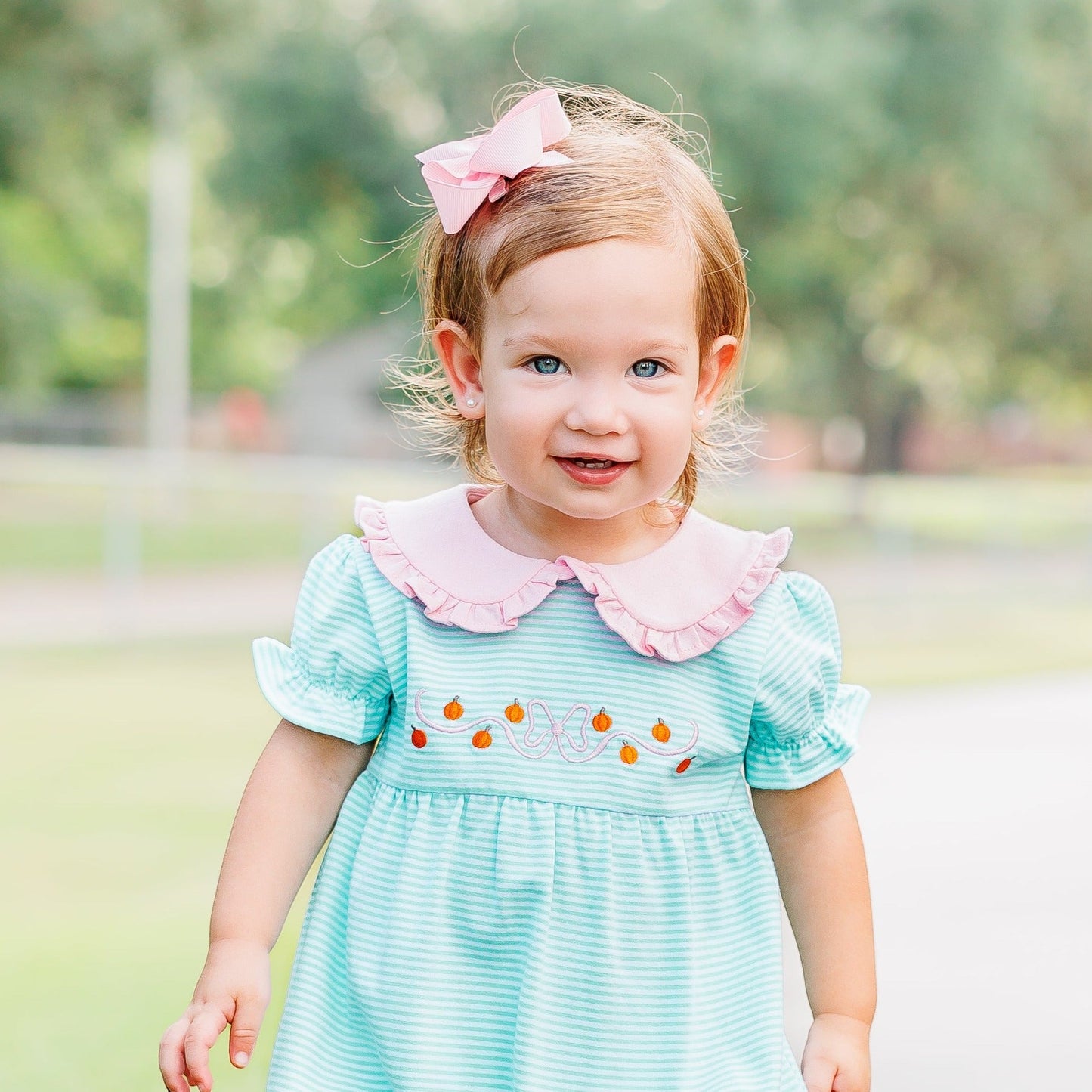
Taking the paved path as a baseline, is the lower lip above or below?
above

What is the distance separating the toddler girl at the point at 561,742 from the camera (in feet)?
4.59

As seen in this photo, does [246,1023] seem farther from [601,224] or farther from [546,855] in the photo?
[601,224]

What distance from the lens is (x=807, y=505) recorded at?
12.6 meters

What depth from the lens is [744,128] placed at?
15031 mm

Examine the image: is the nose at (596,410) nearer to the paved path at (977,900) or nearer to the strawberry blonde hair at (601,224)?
the strawberry blonde hair at (601,224)

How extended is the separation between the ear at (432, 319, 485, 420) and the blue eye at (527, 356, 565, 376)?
0.29ft

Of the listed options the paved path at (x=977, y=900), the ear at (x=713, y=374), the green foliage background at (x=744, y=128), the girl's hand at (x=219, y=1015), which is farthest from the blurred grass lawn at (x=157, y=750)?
the green foliage background at (x=744, y=128)

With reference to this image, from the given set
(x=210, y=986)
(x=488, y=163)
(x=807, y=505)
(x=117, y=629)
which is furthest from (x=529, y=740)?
(x=807, y=505)

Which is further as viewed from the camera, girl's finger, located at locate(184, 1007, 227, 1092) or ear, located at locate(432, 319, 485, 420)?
ear, located at locate(432, 319, 485, 420)

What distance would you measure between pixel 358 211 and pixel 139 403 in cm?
2267

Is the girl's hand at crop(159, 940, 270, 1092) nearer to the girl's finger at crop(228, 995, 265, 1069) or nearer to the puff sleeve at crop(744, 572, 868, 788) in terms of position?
the girl's finger at crop(228, 995, 265, 1069)

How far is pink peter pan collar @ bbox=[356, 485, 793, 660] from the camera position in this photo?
1.45 m

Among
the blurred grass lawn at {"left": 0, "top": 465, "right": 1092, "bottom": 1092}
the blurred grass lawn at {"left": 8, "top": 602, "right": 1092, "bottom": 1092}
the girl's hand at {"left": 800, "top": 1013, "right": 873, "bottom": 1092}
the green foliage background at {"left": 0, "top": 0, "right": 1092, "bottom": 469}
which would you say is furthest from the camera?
the green foliage background at {"left": 0, "top": 0, "right": 1092, "bottom": 469}

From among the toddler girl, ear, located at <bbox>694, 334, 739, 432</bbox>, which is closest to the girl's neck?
the toddler girl
